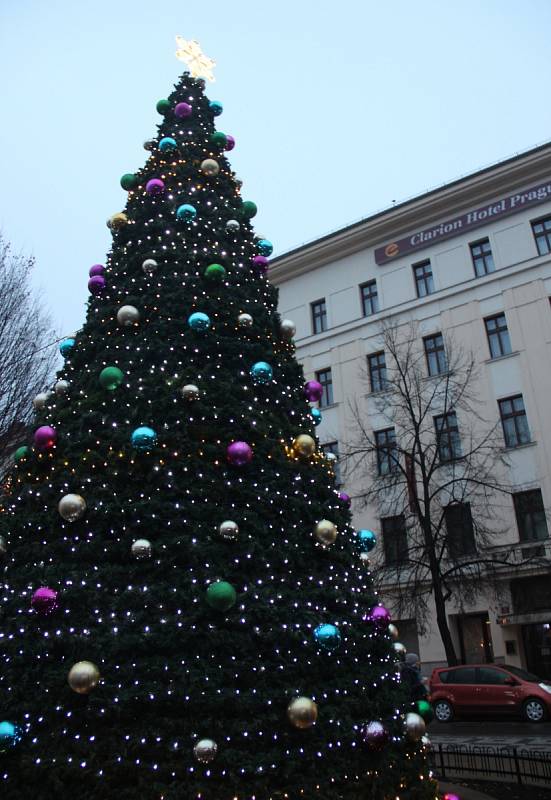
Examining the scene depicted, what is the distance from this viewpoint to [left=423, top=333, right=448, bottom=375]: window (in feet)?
85.8

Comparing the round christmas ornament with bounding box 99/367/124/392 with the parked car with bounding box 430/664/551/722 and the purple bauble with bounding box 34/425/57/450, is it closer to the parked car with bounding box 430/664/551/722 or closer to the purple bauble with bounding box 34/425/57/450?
the purple bauble with bounding box 34/425/57/450

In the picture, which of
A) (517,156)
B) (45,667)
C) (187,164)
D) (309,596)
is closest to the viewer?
(45,667)

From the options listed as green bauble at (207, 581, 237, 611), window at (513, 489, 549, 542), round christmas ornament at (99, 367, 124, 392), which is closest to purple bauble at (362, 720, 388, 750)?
green bauble at (207, 581, 237, 611)

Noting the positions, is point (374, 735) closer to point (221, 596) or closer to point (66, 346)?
point (221, 596)

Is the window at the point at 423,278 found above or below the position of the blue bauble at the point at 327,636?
above

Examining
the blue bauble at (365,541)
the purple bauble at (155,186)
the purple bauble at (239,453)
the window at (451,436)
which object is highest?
the window at (451,436)

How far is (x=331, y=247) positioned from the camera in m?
30.3

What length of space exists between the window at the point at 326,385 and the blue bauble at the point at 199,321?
76.8 ft

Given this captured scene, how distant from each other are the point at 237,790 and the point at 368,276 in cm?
2753

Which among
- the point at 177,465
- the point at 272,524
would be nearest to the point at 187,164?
the point at 177,465

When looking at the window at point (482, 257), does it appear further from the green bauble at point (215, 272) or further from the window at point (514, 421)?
the green bauble at point (215, 272)

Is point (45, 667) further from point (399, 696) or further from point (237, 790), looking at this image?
point (399, 696)

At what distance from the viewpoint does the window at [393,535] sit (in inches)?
935

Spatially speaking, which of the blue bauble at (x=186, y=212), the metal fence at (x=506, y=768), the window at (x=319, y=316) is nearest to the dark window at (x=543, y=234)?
the window at (x=319, y=316)
